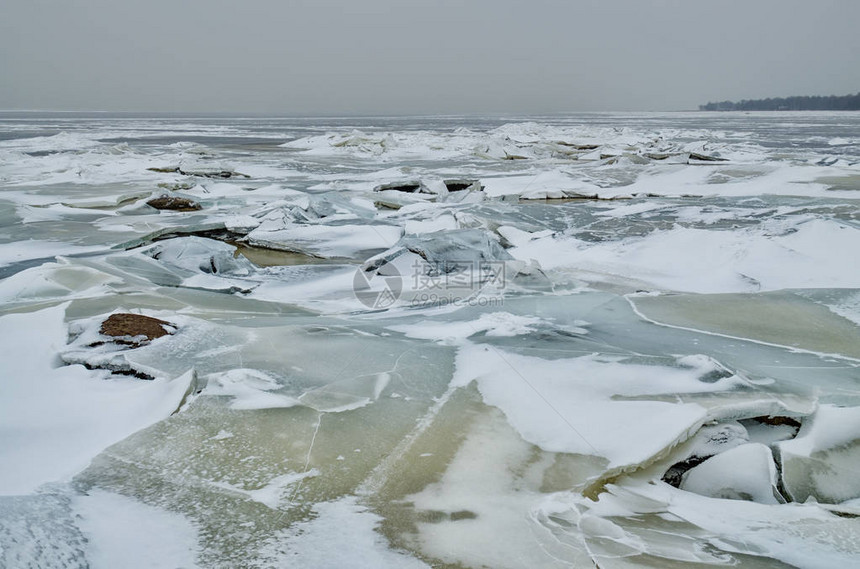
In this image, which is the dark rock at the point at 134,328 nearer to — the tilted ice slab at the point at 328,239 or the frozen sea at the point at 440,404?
the frozen sea at the point at 440,404

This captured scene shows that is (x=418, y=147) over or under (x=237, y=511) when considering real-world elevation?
over

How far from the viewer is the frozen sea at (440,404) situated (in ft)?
5.83

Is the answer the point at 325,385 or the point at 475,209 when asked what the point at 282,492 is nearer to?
the point at 325,385

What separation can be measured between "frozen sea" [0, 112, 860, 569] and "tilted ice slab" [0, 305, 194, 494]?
0.01 meters

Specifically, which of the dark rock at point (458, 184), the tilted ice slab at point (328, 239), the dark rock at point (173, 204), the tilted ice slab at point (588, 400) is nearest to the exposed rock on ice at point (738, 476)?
the tilted ice slab at point (588, 400)

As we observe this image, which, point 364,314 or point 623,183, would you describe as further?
point 623,183

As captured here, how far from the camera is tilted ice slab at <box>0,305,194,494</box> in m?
2.08

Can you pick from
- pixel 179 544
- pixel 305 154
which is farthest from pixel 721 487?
pixel 305 154

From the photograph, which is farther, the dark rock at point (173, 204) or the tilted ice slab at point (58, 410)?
the dark rock at point (173, 204)

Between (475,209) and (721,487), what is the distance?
6344 millimetres

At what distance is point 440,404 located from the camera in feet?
8.79

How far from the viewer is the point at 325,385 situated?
2.82 m

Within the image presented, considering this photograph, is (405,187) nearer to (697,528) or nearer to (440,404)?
(440,404)

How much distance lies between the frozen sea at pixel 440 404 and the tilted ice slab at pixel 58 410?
1 centimetres
